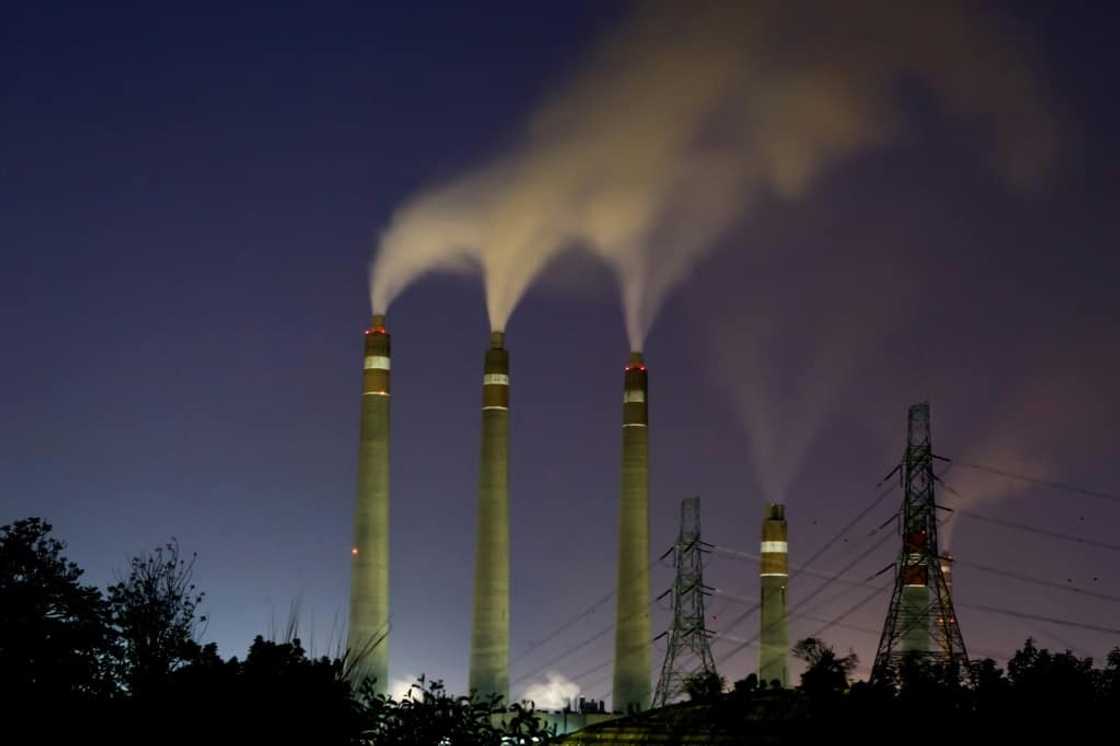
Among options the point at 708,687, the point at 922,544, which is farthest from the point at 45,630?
the point at 922,544

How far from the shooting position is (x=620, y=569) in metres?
109

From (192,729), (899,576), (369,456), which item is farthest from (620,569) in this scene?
(192,729)

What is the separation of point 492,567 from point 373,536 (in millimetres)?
7089

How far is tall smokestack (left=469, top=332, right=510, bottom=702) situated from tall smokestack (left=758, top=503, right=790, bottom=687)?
58.4ft

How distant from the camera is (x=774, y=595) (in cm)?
11625

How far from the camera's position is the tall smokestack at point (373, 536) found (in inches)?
4013

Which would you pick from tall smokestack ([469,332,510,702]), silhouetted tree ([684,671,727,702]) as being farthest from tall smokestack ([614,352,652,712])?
silhouetted tree ([684,671,727,702])

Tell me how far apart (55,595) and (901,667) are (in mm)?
19372

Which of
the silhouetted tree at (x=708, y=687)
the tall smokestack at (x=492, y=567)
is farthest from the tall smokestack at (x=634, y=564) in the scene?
the silhouetted tree at (x=708, y=687)

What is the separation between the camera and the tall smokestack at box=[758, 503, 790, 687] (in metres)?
114

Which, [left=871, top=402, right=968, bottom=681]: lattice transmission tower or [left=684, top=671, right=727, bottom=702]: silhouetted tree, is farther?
[left=871, top=402, right=968, bottom=681]: lattice transmission tower

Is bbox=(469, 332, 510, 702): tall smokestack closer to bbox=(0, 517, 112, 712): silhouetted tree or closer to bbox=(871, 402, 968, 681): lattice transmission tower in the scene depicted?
bbox=(871, 402, 968, 681): lattice transmission tower

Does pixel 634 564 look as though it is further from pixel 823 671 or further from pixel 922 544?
pixel 823 671

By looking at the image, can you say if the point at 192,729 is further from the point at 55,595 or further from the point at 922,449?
the point at 922,449
